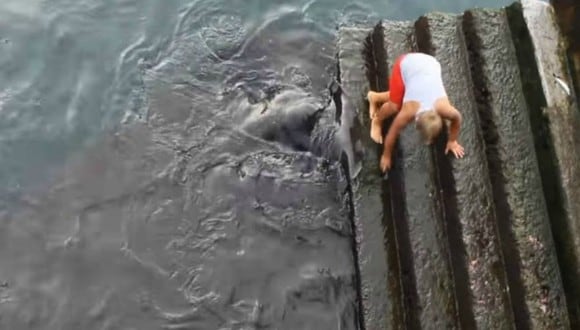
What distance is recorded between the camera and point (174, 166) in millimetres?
7441

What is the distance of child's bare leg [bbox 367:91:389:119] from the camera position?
6793mm

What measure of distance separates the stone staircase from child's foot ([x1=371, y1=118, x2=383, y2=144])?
10 centimetres

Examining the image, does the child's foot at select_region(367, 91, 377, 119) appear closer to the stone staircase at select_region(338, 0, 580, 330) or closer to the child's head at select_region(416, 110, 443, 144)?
the stone staircase at select_region(338, 0, 580, 330)

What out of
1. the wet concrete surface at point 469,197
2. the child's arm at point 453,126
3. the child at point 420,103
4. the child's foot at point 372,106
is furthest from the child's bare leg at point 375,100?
the child's arm at point 453,126

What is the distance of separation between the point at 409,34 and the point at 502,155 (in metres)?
1.66

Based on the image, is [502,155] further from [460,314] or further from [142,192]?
[142,192]

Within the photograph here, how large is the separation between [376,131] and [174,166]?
6.91 feet

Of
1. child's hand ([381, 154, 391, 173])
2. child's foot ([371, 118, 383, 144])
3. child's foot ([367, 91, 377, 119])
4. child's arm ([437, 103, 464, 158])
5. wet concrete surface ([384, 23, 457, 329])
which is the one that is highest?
child's foot ([367, 91, 377, 119])

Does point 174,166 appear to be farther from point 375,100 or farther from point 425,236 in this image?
point 425,236

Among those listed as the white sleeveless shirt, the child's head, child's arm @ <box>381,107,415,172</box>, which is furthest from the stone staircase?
the white sleeveless shirt

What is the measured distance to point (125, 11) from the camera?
8805 millimetres

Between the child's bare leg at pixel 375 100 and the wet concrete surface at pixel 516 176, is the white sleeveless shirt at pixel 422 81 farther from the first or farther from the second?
the wet concrete surface at pixel 516 176

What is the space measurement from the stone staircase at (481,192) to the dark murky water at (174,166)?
0.53 m

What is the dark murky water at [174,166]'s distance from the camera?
664 cm
